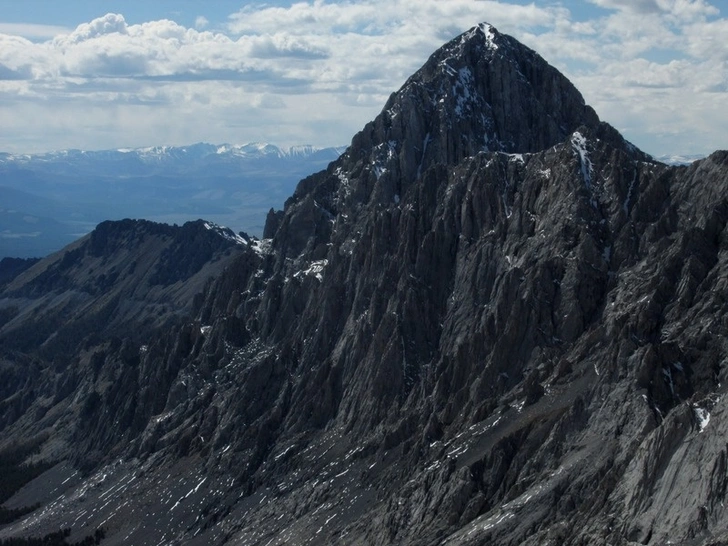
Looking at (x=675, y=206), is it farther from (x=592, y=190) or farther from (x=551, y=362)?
(x=551, y=362)

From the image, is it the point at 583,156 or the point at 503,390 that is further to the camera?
the point at 583,156

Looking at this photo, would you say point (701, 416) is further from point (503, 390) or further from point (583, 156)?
point (583, 156)

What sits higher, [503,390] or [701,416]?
[701,416]

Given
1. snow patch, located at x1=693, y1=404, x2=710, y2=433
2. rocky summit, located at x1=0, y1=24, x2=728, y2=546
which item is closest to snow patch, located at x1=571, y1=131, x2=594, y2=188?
rocky summit, located at x1=0, y1=24, x2=728, y2=546

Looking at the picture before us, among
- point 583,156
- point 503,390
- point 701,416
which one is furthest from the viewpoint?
point 583,156

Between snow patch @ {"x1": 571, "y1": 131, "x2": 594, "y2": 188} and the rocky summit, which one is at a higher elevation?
snow patch @ {"x1": 571, "y1": 131, "x2": 594, "y2": 188}

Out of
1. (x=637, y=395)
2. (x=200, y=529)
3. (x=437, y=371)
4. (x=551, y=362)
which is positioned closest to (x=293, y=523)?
(x=200, y=529)

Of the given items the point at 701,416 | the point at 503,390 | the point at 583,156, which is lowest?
the point at 503,390

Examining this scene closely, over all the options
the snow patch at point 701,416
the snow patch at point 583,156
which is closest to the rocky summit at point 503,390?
the snow patch at point 701,416

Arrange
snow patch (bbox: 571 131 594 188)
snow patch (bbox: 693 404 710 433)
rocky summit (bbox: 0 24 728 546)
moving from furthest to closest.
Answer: snow patch (bbox: 571 131 594 188)
rocky summit (bbox: 0 24 728 546)
snow patch (bbox: 693 404 710 433)

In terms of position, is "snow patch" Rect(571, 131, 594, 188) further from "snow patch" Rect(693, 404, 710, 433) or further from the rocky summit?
"snow patch" Rect(693, 404, 710, 433)

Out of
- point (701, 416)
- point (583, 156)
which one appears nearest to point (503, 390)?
point (583, 156)
